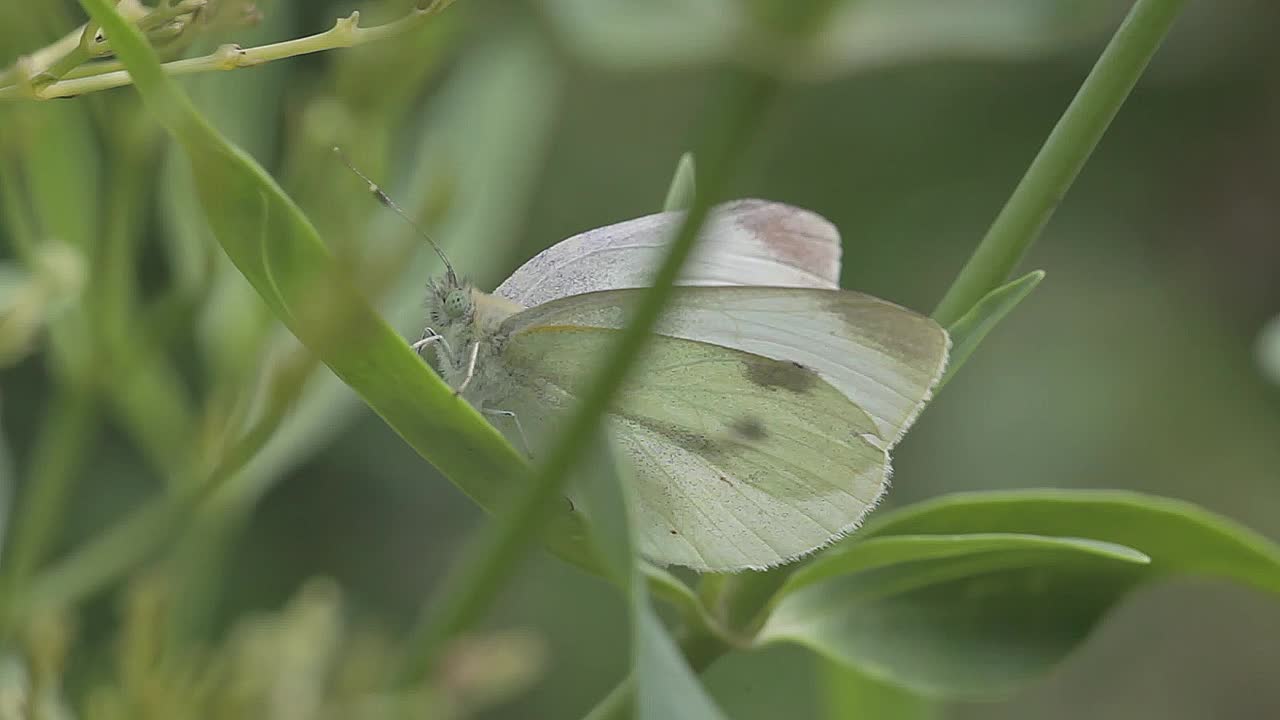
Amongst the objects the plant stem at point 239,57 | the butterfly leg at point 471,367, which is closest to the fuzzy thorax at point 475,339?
the butterfly leg at point 471,367

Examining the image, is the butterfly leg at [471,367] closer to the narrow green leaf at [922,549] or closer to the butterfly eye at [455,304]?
the butterfly eye at [455,304]

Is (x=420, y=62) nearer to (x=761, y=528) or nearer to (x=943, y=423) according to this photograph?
(x=761, y=528)

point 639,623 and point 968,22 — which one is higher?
point 968,22

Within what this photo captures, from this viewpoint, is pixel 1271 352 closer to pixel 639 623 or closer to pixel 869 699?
pixel 869 699

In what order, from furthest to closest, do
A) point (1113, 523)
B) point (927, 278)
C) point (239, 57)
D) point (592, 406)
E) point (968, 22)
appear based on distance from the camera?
point (927, 278), point (968, 22), point (1113, 523), point (239, 57), point (592, 406)

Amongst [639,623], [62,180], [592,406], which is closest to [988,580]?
[639,623]

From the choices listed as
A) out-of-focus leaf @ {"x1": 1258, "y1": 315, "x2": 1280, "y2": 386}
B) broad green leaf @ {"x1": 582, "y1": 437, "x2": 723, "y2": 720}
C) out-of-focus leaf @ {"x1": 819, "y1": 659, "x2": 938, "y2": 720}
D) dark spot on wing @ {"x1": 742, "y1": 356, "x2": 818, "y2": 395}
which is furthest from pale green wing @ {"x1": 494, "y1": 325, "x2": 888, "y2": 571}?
broad green leaf @ {"x1": 582, "y1": 437, "x2": 723, "y2": 720}
